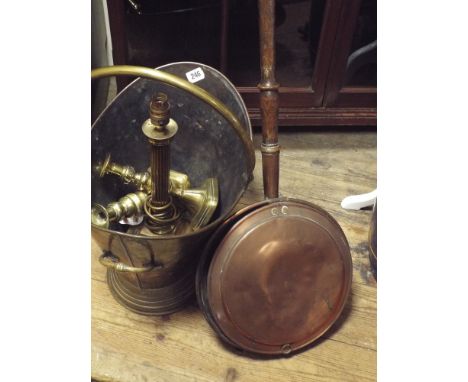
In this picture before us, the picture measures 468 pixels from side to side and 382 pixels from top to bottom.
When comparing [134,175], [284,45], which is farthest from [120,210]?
[284,45]

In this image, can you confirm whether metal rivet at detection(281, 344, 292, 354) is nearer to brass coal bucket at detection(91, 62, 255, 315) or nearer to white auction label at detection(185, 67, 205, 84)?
brass coal bucket at detection(91, 62, 255, 315)

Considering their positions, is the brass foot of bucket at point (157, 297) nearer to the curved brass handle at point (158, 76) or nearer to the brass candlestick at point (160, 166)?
the brass candlestick at point (160, 166)

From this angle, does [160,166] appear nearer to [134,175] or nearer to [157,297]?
[134,175]

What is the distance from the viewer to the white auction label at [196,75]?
110 cm

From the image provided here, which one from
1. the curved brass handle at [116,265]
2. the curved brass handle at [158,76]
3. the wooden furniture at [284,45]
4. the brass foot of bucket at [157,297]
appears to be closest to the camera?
the curved brass handle at [158,76]

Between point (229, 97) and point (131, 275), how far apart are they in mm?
381

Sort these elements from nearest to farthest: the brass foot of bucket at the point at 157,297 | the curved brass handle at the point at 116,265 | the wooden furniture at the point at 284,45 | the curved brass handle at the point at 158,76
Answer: the curved brass handle at the point at 158,76
the curved brass handle at the point at 116,265
the brass foot of bucket at the point at 157,297
the wooden furniture at the point at 284,45

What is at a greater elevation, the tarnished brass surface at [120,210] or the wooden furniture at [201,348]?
the tarnished brass surface at [120,210]

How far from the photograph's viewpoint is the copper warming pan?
90 centimetres

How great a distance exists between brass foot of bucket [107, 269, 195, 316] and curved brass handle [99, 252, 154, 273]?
12 centimetres

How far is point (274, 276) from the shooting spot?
3.00 ft

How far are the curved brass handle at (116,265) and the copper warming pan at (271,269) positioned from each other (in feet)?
0.30

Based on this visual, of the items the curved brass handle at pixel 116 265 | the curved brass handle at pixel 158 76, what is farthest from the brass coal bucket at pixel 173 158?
the curved brass handle at pixel 158 76

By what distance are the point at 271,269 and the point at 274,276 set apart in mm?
13
